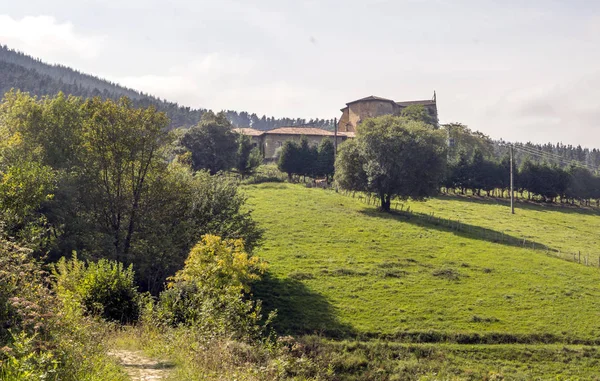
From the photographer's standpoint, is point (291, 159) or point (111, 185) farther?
point (291, 159)

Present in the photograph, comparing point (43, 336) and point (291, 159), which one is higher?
point (291, 159)

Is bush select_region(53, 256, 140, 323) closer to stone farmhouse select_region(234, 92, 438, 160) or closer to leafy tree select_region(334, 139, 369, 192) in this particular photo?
leafy tree select_region(334, 139, 369, 192)

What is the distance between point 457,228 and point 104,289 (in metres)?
47.2

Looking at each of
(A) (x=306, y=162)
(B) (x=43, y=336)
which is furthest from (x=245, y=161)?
(B) (x=43, y=336)

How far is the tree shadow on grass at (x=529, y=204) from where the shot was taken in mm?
87963

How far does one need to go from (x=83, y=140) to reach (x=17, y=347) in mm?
25410

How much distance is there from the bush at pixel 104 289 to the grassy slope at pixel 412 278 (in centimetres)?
1282

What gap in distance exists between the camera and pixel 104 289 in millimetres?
18859

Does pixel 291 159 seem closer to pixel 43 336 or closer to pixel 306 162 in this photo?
pixel 306 162

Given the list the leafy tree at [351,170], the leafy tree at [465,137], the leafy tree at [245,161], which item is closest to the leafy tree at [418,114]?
the leafy tree at [465,137]

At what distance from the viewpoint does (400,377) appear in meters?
24.2

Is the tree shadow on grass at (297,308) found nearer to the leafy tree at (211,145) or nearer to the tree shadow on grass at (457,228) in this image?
the tree shadow on grass at (457,228)

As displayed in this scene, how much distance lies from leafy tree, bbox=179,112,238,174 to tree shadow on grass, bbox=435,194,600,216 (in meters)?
39.1

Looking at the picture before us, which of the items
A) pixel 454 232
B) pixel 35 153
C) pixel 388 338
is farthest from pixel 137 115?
pixel 454 232
